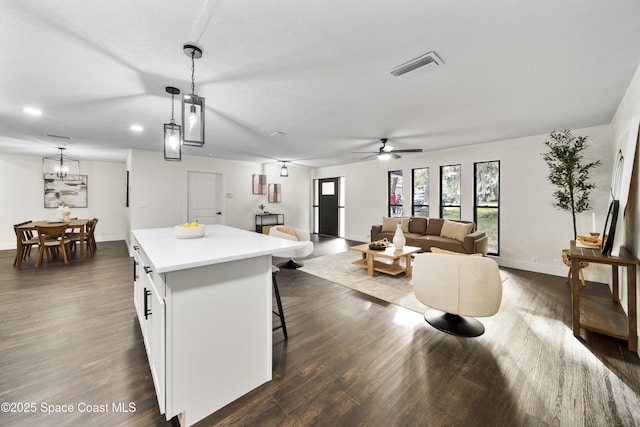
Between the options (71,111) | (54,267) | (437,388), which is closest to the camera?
(437,388)

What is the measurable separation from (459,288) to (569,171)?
328 centimetres

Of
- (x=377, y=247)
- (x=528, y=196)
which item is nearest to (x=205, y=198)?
(x=377, y=247)

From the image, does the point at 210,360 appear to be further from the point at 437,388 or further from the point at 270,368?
the point at 437,388

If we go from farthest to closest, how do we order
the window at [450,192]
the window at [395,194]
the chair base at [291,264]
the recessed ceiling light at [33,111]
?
the window at [395,194], the window at [450,192], the chair base at [291,264], the recessed ceiling light at [33,111]

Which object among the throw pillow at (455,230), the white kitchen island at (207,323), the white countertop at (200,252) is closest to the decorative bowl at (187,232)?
the white countertop at (200,252)

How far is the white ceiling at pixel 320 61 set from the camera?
156 cm

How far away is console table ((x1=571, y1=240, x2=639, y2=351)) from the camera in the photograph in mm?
2082

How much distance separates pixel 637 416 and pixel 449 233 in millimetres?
3727

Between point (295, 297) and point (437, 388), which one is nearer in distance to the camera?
point (437, 388)

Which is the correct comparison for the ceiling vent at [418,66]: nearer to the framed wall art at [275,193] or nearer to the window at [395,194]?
the window at [395,194]

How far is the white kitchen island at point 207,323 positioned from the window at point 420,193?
520 cm

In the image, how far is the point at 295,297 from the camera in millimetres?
3295

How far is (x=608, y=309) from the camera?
2609 mm

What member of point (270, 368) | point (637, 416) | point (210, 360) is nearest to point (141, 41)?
point (210, 360)
